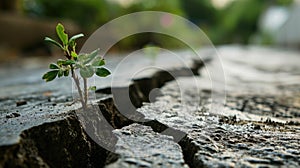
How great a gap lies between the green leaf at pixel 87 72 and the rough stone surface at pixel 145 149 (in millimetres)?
165

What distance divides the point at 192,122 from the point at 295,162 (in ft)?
1.09

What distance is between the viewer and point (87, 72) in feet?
2.85

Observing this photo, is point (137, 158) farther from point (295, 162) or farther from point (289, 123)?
point (289, 123)

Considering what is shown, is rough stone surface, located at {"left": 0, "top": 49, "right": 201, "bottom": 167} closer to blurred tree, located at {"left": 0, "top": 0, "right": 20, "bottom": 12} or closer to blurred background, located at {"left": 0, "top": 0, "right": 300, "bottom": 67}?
blurred background, located at {"left": 0, "top": 0, "right": 300, "bottom": 67}

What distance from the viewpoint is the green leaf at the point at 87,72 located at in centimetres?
87

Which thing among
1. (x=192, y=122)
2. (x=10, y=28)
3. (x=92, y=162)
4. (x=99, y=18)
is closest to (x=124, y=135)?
(x=92, y=162)

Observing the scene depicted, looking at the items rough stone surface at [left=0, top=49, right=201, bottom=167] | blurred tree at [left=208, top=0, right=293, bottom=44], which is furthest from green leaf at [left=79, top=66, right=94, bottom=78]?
blurred tree at [left=208, top=0, right=293, bottom=44]

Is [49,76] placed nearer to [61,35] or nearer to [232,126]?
[61,35]

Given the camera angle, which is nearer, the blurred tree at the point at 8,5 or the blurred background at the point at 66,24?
the blurred background at the point at 66,24

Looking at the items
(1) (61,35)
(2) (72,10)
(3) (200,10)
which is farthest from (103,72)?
(3) (200,10)

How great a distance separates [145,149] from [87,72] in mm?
254

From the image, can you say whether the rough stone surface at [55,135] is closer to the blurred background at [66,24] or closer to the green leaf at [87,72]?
the green leaf at [87,72]

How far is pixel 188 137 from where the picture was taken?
85 centimetres

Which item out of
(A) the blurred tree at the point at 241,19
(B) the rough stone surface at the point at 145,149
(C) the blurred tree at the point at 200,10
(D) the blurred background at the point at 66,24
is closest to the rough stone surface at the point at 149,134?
(B) the rough stone surface at the point at 145,149
